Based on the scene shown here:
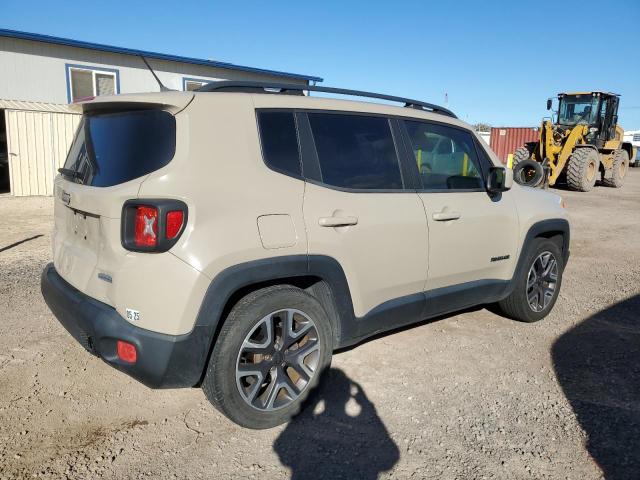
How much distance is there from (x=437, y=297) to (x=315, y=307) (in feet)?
3.69

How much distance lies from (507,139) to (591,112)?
499 inches

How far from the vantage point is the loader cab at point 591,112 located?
674 inches

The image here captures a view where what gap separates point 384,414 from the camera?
10.1ft

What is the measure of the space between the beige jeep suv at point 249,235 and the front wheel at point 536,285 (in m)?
0.97

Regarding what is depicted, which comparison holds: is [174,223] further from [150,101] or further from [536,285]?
[536,285]

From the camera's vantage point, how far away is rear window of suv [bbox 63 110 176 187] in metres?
2.58

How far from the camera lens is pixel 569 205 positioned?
44.6ft

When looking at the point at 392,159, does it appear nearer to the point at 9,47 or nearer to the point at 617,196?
the point at 9,47

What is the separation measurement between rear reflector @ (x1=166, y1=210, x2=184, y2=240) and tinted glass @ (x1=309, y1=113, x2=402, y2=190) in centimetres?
94

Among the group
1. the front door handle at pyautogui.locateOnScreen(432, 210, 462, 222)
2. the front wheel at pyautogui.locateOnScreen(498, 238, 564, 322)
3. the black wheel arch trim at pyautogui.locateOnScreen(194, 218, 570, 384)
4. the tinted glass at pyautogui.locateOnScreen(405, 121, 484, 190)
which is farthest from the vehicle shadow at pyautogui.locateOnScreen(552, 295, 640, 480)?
the tinted glass at pyautogui.locateOnScreen(405, 121, 484, 190)

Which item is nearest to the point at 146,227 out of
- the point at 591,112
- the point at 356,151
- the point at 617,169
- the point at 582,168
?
the point at 356,151

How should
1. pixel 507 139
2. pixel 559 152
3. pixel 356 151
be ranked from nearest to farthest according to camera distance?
pixel 356 151
pixel 559 152
pixel 507 139

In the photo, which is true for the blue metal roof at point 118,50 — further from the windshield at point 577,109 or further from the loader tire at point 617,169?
the loader tire at point 617,169

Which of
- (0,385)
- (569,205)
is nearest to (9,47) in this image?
(0,385)
